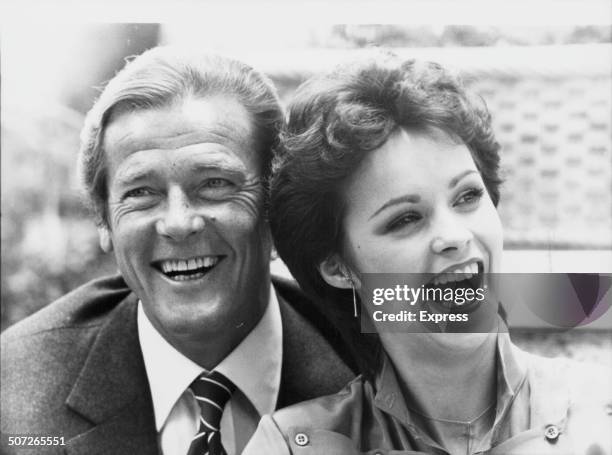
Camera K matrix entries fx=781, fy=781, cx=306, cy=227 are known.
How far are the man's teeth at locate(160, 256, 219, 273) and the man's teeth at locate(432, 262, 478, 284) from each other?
408 millimetres

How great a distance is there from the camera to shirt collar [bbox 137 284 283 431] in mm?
1499

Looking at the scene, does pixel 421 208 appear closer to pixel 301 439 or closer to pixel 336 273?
pixel 336 273

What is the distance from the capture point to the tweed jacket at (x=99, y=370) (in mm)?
1494

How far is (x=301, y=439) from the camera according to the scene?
A: 1394mm

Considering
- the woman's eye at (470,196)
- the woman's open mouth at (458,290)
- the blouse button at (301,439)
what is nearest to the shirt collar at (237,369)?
the blouse button at (301,439)

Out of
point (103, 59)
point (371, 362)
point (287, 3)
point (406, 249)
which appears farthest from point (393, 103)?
point (103, 59)

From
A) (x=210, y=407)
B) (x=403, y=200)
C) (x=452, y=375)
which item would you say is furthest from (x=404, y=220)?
(x=210, y=407)

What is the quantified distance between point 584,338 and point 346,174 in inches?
21.6

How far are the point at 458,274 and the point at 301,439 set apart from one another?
0.40 m

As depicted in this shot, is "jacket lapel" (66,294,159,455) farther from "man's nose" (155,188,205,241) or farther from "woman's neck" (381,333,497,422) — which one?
"woman's neck" (381,333,497,422)

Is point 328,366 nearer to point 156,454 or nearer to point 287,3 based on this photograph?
point 156,454

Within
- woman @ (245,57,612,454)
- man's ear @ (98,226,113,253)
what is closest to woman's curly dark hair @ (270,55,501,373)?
woman @ (245,57,612,454)

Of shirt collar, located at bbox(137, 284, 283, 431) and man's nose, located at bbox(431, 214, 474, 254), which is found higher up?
man's nose, located at bbox(431, 214, 474, 254)

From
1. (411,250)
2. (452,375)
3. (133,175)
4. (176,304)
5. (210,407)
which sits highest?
(133,175)
